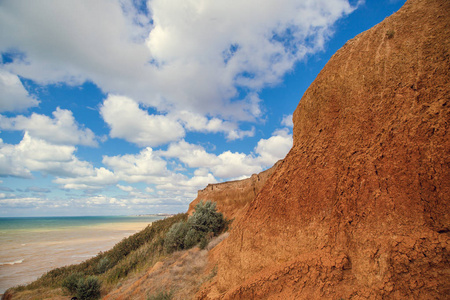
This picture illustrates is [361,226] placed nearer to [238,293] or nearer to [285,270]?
[285,270]

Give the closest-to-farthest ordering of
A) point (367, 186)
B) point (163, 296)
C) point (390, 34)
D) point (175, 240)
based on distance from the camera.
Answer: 1. point (367, 186)
2. point (390, 34)
3. point (163, 296)
4. point (175, 240)


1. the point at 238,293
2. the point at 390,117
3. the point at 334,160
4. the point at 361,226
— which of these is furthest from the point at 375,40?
the point at 238,293

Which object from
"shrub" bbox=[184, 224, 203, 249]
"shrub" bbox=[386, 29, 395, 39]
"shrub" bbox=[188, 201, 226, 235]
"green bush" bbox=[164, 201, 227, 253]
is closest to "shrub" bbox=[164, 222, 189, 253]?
"green bush" bbox=[164, 201, 227, 253]

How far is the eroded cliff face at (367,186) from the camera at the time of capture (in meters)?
3.35

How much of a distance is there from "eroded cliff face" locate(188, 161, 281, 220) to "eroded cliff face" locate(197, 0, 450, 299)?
15768mm

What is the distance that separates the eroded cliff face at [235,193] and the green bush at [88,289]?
12448 mm

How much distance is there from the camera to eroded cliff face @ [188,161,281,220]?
23016 mm

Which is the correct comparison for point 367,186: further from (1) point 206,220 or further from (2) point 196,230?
(1) point 206,220

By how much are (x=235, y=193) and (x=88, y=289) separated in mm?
16479

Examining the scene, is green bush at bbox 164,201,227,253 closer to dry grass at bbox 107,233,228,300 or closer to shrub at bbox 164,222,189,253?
shrub at bbox 164,222,189,253

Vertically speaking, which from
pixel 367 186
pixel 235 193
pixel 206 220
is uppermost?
pixel 235 193

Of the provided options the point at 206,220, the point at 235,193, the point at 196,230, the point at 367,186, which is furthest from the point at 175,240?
the point at 367,186

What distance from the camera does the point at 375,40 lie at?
16.5ft

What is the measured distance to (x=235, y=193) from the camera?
2591 centimetres
